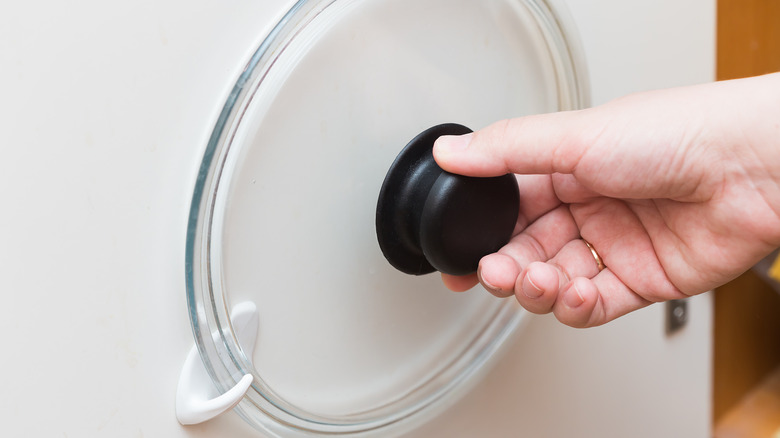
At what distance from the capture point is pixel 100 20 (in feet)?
1.01

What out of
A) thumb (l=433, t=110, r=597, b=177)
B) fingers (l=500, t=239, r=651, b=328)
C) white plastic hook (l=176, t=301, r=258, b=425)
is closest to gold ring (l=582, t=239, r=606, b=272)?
fingers (l=500, t=239, r=651, b=328)

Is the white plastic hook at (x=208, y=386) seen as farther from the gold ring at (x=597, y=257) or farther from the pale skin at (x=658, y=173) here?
the gold ring at (x=597, y=257)

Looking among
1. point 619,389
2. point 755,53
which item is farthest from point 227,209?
point 755,53

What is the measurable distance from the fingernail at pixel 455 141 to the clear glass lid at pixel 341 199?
38 millimetres

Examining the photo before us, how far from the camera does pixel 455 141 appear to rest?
40cm

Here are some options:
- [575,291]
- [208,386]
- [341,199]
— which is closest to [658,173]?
[575,291]

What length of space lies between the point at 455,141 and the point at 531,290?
0.35ft

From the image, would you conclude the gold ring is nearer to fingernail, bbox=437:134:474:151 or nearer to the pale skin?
the pale skin

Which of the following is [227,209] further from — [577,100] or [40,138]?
[577,100]

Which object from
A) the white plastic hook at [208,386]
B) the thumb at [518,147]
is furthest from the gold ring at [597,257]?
the white plastic hook at [208,386]

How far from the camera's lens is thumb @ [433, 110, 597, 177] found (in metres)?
0.39

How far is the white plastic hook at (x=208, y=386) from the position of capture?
347mm

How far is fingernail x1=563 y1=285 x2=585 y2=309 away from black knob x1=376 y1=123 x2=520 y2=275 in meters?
0.06

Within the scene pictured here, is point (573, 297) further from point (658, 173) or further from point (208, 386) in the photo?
point (208, 386)
